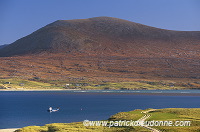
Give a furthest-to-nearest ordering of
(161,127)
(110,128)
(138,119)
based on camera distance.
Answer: (138,119) → (110,128) → (161,127)

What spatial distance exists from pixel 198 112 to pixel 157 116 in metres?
10.0

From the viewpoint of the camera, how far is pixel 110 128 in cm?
5056

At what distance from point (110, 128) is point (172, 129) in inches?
446

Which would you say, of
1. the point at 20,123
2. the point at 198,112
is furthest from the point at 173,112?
the point at 20,123

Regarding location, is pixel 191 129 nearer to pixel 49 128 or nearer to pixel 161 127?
pixel 161 127

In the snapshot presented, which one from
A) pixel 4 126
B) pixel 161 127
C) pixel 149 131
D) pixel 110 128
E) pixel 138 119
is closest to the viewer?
pixel 149 131

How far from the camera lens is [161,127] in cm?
4594

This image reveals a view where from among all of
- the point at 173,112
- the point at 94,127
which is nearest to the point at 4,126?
the point at 94,127

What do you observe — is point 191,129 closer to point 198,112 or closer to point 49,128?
point 198,112

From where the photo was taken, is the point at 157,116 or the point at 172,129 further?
the point at 157,116

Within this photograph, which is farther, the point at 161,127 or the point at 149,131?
the point at 161,127

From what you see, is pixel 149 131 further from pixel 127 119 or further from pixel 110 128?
pixel 127 119

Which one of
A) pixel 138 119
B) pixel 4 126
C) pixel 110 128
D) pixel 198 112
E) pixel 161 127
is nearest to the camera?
pixel 161 127

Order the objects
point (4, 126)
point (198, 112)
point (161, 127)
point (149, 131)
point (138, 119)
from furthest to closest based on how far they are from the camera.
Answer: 1. point (4, 126)
2. point (198, 112)
3. point (138, 119)
4. point (161, 127)
5. point (149, 131)
